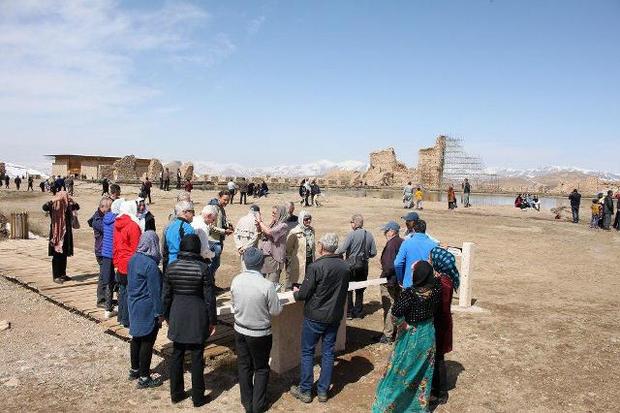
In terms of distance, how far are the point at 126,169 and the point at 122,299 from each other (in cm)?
3939

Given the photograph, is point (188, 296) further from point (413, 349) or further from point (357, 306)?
point (357, 306)

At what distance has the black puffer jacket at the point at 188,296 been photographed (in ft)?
14.9

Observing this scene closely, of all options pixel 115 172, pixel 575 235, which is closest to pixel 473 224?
pixel 575 235

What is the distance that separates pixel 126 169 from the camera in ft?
141

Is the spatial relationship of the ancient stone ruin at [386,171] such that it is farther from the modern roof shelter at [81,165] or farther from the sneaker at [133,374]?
the sneaker at [133,374]

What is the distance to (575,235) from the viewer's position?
1833 cm

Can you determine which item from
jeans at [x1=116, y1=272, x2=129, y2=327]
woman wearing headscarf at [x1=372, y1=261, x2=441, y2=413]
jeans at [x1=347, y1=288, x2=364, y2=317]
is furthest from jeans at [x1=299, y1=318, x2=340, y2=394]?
jeans at [x1=347, y1=288, x2=364, y2=317]

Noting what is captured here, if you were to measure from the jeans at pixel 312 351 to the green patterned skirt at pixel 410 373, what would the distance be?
0.64m

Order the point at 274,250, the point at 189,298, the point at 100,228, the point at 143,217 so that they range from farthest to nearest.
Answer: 1. the point at 100,228
2. the point at 274,250
3. the point at 143,217
4. the point at 189,298

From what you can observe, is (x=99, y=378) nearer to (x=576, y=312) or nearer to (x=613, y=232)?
(x=576, y=312)

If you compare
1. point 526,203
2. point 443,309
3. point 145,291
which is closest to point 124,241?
point 145,291

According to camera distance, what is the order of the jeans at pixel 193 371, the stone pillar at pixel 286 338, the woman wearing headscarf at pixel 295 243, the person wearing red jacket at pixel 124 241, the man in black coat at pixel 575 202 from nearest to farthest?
1. the jeans at pixel 193 371
2. the stone pillar at pixel 286 338
3. the person wearing red jacket at pixel 124 241
4. the woman wearing headscarf at pixel 295 243
5. the man in black coat at pixel 575 202

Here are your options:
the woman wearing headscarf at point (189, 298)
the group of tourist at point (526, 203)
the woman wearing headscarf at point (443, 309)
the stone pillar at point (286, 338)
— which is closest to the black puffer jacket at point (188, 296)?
the woman wearing headscarf at point (189, 298)

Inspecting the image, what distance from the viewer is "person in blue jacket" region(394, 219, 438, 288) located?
226 inches
